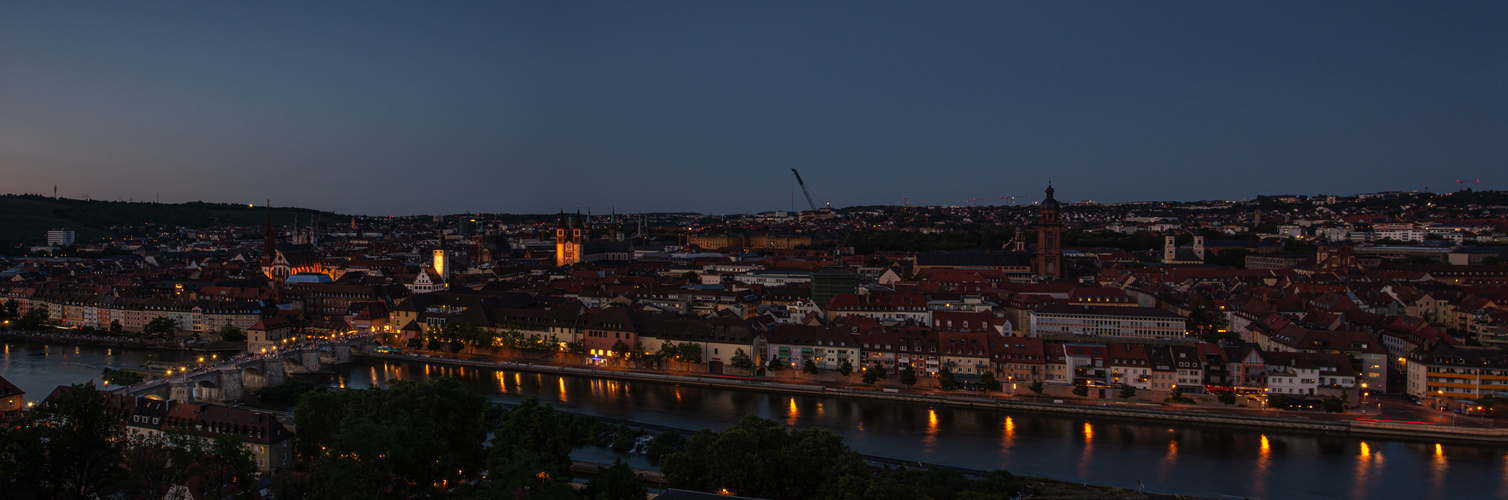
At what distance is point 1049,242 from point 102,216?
85.6 m

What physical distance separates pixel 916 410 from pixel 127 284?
30.9 metres

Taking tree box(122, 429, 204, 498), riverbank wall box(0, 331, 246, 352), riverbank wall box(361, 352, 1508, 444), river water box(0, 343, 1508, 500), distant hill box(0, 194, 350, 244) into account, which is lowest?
river water box(0, 343, 1508, 500)

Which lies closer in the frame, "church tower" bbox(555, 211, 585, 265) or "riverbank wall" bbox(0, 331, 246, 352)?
"riverbank wall" bbox(0, 331, 246, 352)

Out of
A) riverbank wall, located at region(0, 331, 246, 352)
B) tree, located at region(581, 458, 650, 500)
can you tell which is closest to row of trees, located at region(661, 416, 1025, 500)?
tree, located at region(581, 458, 650, 500)

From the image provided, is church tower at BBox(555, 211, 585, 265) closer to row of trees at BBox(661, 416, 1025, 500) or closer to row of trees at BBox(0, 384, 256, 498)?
row of trees at BBox(661, 416, 1025, 500)

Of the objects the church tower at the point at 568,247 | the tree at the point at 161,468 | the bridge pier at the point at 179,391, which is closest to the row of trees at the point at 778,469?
the tree at the point at 161,468

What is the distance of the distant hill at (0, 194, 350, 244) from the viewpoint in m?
72.5

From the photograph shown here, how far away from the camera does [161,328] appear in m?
27.6

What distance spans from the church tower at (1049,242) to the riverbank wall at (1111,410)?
20653mm

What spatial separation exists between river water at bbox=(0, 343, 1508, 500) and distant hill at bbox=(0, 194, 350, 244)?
6524 centimetres

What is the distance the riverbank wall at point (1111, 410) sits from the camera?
16219 mm

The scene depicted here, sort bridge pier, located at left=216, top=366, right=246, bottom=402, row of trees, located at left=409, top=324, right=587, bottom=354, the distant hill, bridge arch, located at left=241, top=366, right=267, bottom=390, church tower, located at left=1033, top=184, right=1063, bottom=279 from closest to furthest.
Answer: bridge pier, located at left=216, top=366, right=246, bottom=402 < bridge arch, located at left=241, top=366, right=267, bottom=390 < row of trees, located at left=409, top=324, right=587, bottom=354 < church tower, located at left=1033, top=184, right=1063, bottom=279 < the distant hill

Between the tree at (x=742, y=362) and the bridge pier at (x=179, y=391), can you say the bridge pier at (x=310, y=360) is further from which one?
the tree at (x=742, y=362)

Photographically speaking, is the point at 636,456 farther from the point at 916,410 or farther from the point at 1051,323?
the point at 1051,323
